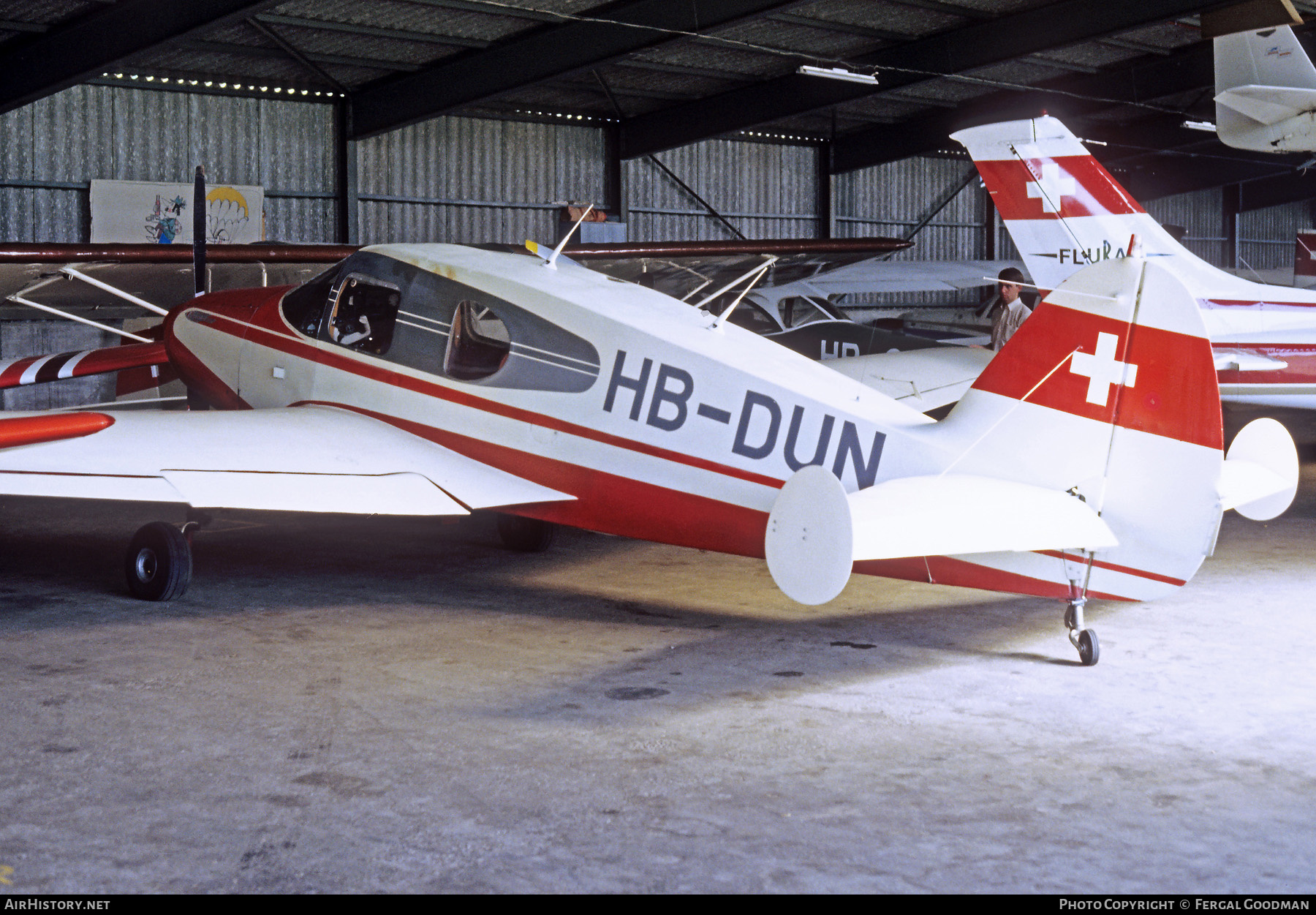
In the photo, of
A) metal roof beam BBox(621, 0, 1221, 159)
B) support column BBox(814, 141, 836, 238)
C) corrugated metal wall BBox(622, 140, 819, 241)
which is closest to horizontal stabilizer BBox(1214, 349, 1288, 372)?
metal roof beam BBox(621, 0, 1221, 159)

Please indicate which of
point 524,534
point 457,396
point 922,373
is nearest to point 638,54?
point 922,373

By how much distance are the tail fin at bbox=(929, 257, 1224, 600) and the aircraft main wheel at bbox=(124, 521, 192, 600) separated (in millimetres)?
4158

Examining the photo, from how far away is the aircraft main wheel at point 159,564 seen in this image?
6.94 meters

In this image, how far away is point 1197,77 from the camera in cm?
2064

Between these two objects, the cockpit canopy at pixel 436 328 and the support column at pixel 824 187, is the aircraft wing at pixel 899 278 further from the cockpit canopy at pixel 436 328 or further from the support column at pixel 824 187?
the cockpit canopy at pixel 436 328

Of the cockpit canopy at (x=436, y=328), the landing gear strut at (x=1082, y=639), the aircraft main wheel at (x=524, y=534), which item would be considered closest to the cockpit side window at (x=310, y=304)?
the cockpit canopy at (x=436, y=328)

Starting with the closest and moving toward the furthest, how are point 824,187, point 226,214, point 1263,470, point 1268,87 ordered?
point 1263,470, point 1268,87, point 226,214, point 824,187

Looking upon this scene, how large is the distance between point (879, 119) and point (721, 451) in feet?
68.8

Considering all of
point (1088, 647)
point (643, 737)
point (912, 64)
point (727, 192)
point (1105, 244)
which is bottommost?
point (643, 737)

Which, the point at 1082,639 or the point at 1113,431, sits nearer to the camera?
the point at 1113,431

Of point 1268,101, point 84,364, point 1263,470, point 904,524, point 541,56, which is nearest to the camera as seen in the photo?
point 904,524

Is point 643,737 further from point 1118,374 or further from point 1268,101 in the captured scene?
point 1268,101

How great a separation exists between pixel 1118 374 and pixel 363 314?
4240 millimetres

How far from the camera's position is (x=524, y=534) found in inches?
337
